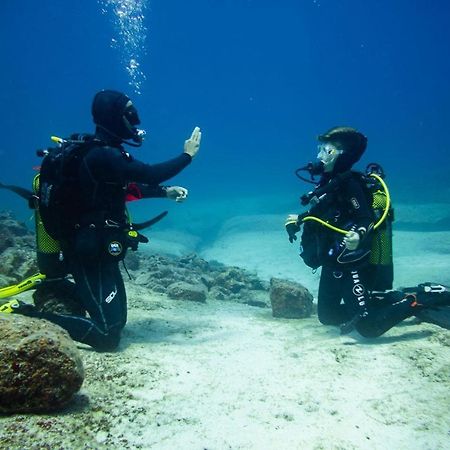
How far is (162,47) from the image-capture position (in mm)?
94125

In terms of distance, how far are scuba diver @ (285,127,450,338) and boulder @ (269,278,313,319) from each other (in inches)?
44.8

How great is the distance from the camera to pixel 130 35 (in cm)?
8725

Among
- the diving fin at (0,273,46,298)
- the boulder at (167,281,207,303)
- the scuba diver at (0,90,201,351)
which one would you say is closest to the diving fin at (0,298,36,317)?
the scuba diver at (0,90,201,351)

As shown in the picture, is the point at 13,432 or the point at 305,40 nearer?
the point at 13,432

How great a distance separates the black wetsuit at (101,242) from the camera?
12.2ft

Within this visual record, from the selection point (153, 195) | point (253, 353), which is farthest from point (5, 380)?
point (153, 195)

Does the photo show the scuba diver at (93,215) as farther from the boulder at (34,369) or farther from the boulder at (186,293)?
the boulder at (186,293)

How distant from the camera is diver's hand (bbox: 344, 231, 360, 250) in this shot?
13.8 ft

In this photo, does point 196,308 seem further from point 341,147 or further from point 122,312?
point 341,147

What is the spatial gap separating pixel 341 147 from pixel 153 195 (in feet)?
8.93

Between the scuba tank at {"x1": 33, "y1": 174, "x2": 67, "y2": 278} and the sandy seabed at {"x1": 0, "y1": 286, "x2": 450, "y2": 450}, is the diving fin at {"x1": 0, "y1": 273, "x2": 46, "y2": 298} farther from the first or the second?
the sandy seabed at {"x1": 0, "y1": 286, "x2": 450, "y2": 450}

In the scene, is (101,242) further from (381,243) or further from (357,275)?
(381,243)

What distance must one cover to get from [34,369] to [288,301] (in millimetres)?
4793

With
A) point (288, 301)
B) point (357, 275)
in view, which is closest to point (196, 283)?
point (288, 301)
